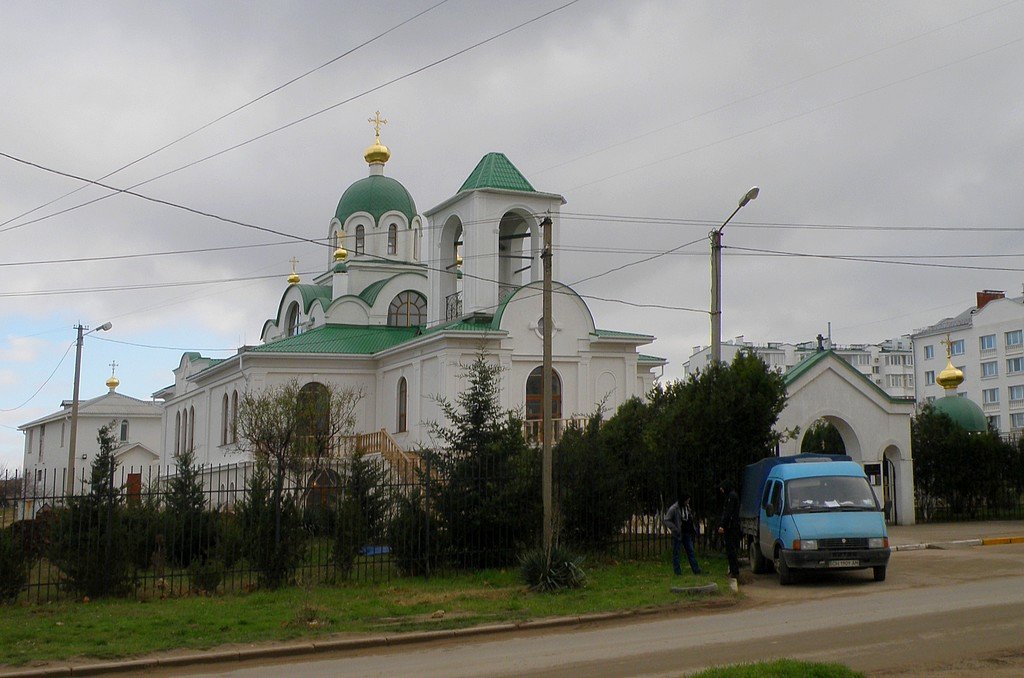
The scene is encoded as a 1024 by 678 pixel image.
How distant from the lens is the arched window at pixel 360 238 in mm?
44469

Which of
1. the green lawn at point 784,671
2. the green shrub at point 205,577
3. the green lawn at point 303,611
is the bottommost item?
the green lawn at point 303,611

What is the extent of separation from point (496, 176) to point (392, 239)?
10827 mm

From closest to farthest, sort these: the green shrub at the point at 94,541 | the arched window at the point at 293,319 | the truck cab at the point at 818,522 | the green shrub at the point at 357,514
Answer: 1. the truck cab at the point at 818,522
2. the green shrub at the point at 94,541
3. the green shrub at the point at 357,514
4. the arched window at the point at 293,319

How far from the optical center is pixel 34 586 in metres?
16.8

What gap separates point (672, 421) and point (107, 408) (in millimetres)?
61828

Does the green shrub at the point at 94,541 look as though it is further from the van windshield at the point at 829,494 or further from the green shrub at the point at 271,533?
the van windshield at the point at 829,494

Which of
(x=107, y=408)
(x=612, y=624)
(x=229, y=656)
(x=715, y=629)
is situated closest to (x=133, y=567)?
(x=229, y=656)

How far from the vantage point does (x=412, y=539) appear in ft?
61.3

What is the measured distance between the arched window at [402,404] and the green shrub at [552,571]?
18648 millimetres

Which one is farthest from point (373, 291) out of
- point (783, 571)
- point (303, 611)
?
point (303, 611)

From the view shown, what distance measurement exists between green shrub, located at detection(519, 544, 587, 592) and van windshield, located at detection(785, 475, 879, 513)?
363 centimetres

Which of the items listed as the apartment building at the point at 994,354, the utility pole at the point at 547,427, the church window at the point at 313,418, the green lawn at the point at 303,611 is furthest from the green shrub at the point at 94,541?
the apartment building at the point at 994,354

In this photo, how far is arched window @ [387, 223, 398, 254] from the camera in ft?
146

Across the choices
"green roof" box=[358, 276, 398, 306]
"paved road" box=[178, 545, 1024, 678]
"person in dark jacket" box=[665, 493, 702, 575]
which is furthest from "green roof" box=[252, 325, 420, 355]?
"paved road" box=[178, 545, 1024, 678]
